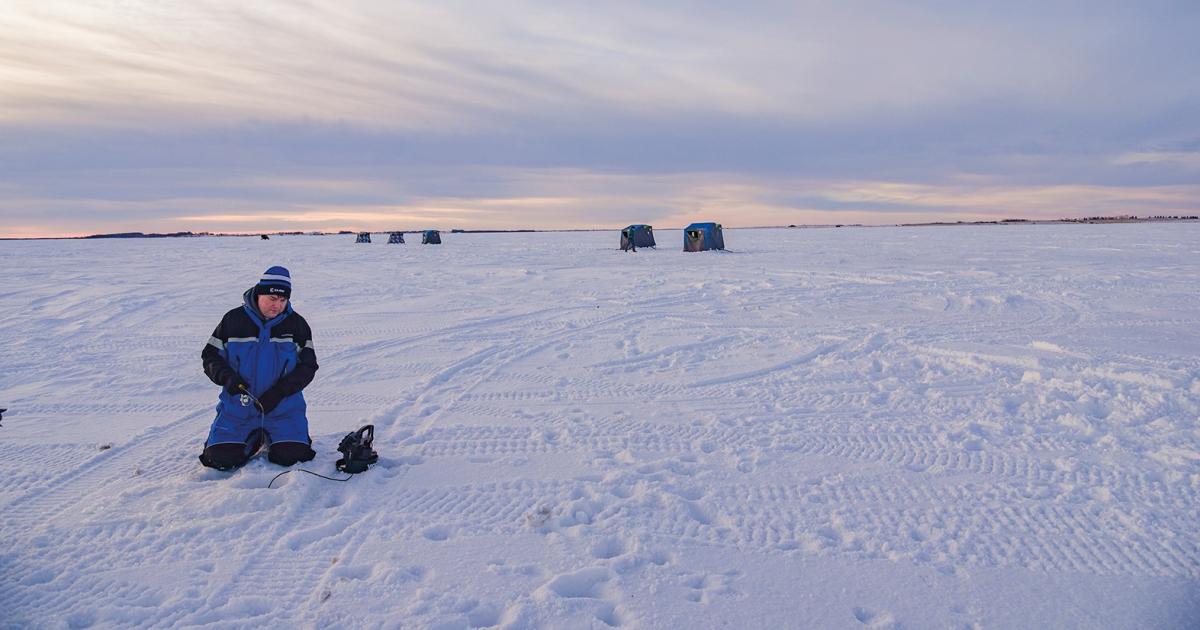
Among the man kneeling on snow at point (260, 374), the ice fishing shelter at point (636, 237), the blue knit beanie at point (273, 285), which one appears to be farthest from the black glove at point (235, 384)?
the ice fishing shelter at point (636, 237)

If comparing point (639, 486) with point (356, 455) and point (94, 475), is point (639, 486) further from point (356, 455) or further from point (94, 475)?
point (94, 475)

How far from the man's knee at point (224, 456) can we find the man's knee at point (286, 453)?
0.17 metres

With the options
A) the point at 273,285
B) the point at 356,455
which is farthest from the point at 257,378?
the point at 356,455

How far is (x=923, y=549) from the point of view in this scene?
3.33 meters

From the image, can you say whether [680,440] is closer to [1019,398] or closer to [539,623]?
[539,623]

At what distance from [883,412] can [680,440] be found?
6.47 feet

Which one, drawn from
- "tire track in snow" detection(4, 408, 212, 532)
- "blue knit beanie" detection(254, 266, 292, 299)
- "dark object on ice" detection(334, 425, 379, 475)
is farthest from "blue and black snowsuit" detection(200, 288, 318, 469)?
"tire track in snow" detection(4, 408, 212, 532)

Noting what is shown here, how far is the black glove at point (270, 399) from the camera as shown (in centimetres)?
411

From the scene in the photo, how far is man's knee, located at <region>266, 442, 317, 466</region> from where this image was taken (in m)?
4.23

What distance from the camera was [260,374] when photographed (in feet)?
13.7

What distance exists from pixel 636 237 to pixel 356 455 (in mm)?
28271

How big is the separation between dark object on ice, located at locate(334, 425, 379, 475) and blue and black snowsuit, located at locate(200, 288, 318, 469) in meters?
0.27

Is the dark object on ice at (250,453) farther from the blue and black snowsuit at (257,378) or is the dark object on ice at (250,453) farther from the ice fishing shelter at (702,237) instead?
the ice fishing shelter at (702,237)

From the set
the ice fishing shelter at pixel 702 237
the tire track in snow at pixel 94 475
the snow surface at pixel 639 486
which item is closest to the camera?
the snow surface at pixel 639 486
